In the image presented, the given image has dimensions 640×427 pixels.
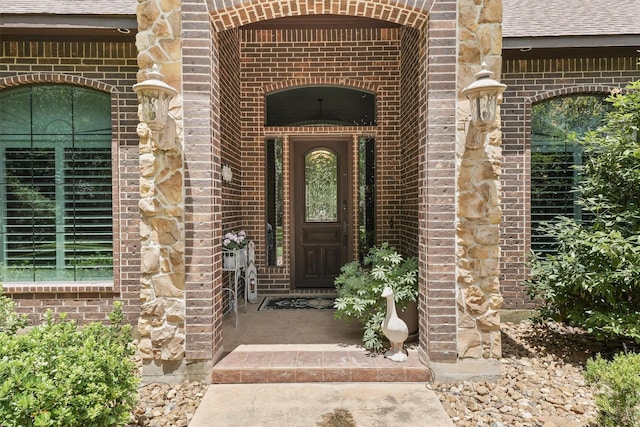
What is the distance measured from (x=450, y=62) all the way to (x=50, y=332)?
3.81 metres

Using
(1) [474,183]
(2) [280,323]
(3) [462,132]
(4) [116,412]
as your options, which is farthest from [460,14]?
(4) [116,412]

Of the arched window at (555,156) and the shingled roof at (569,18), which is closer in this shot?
the shingled roof at (569,18)

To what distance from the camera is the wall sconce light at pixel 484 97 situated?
2.95 m

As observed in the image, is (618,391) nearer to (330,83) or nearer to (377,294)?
(377,294)

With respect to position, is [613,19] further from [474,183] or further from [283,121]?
[283,121]

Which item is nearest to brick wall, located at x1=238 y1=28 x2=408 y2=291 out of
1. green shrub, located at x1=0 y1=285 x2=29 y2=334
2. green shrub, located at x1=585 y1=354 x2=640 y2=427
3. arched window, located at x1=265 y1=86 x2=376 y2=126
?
arched window, located at x1=265 y1=86 x2=376 y2=126

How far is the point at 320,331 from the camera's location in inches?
167

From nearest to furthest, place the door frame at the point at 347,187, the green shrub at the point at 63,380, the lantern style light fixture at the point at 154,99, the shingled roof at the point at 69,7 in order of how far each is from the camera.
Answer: the green shrub at the point at 63,380, the lantern style light fixture at the point at 154,99, the shingled roof at the point at 69,7, the door frame at the point at 347,187

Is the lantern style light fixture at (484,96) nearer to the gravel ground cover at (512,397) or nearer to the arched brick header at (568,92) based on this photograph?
the arched brick header at (568,92)

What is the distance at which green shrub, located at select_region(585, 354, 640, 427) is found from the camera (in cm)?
233

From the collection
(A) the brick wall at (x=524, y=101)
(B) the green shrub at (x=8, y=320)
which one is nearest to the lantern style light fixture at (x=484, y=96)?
(A) the brick wall at (x=524, y=101)

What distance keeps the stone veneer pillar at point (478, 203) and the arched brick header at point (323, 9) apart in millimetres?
413

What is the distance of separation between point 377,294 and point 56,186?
13.5 feet

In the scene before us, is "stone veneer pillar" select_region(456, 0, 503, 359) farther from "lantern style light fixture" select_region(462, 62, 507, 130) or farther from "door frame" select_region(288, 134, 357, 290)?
"door frame" select_region(288, 134, 357, 290)
